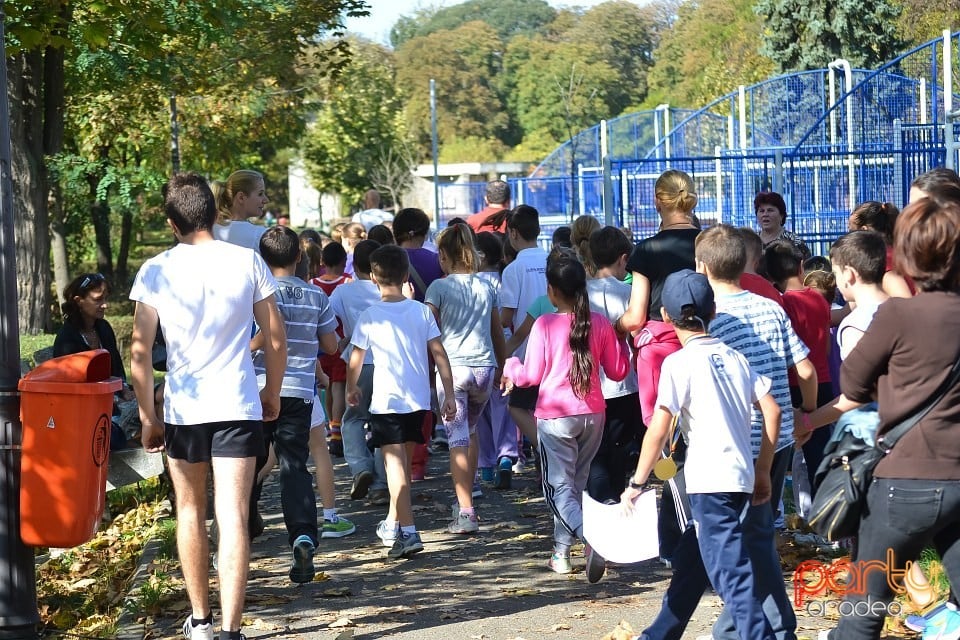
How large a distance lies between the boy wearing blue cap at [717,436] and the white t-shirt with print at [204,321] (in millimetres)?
1777

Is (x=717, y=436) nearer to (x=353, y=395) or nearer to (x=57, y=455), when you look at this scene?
(x=57, y=455)

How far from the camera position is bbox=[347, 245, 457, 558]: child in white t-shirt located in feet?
23.7

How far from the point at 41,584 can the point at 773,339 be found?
498 cm

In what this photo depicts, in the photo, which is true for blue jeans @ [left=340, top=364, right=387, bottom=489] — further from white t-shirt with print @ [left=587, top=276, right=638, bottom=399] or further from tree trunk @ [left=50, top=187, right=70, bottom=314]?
tree trunk @ [left=50, top=187, right=70, bottom=314]

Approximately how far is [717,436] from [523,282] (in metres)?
4.27

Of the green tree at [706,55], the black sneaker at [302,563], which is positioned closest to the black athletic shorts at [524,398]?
the black sneaker at [302,563]

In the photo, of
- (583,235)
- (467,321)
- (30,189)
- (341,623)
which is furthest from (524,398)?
(30,189)

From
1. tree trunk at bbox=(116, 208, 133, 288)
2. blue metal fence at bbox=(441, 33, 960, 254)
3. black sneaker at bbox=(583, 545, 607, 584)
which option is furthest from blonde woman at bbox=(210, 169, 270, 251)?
tree trunk at bbox=(116, 208, 133, 288)

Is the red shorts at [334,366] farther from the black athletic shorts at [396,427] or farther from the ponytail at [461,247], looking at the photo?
the black athletic shorts at [396,427]

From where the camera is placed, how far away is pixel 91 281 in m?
7.90

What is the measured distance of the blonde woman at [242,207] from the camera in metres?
7.44

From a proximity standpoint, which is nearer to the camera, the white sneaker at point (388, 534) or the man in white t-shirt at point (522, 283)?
the white sneaker at point (388, 534)

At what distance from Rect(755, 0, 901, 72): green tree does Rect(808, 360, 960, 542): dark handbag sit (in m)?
36.9

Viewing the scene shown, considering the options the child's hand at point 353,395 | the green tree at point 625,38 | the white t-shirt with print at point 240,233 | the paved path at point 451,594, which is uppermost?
the green tree at point 625,38
